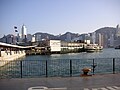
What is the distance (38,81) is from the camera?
11453mm

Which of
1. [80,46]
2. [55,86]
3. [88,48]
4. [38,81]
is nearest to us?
[55,86]

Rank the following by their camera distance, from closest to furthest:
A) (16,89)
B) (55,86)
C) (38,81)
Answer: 1. (16,89)
2. (55,86)
3. (38,81)

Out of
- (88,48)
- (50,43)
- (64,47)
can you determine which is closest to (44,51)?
(50,43)

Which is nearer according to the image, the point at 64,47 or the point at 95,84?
the point at 95,84

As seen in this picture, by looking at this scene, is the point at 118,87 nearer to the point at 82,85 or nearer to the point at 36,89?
the point at 82,85

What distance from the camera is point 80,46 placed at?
571 feet

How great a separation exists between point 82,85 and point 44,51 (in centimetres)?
13437

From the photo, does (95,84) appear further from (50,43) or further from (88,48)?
(88,48)

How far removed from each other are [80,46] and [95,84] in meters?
164

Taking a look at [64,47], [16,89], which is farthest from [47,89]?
[64,47]

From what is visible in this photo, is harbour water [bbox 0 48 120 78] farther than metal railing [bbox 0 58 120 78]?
No

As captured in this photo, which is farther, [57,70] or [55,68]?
[55,68]

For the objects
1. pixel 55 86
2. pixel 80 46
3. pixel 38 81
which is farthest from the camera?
pixel 80 46

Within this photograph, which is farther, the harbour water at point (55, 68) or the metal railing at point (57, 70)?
the metal railing at point (57, 70)
